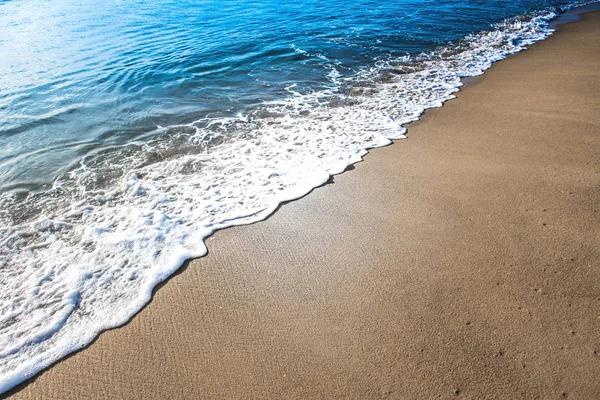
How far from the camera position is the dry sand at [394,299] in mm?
Answer: 2488

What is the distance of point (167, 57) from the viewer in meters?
11.0

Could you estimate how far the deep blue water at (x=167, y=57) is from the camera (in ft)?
21.6

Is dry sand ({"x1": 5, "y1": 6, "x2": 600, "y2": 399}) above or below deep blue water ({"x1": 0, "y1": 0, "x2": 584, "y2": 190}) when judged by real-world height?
below

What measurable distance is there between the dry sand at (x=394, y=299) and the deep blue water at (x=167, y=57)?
3.48 metres

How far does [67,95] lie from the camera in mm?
8188

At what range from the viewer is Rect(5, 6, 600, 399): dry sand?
8.16 ft

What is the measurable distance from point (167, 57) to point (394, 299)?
10.8 metres

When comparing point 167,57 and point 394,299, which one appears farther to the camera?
point 167,57

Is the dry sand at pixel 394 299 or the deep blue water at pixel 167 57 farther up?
the deep blue water at pixel 167 57

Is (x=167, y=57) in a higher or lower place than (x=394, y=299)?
higher

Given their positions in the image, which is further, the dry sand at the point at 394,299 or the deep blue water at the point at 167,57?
the deep blue water at the point at 167,57

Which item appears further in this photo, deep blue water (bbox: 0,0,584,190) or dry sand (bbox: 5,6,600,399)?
deep blue water (bbox: 0,0,584,190)

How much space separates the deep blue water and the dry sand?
137 inches

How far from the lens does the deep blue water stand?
6598 mm
